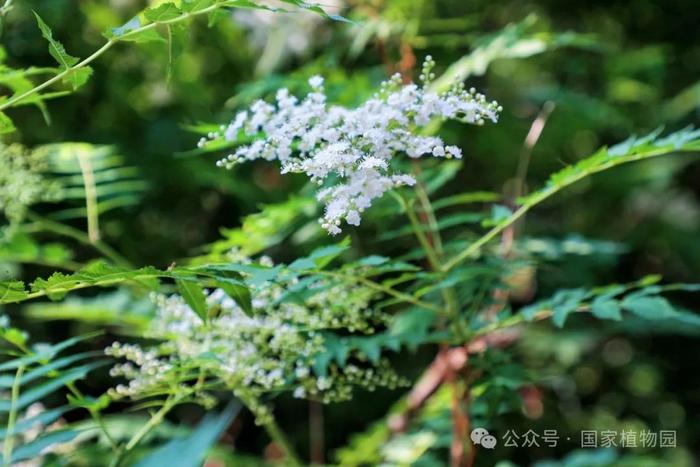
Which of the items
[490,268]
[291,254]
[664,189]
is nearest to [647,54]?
[664,189]

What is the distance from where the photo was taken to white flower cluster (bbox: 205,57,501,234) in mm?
952

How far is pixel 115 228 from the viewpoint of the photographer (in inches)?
103

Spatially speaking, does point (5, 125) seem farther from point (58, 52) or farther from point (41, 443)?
point (41, 443)

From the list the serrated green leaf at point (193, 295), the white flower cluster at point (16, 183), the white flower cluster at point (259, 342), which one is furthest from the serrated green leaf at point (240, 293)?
the white flower cluster at point (16, 183)

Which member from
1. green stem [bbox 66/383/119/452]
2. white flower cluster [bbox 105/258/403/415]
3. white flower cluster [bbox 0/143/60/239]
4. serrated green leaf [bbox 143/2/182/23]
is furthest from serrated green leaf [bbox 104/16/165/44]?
white flower cluster [bbox 0/143/60/239]

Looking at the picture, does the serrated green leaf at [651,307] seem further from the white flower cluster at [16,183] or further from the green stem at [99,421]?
the white flower cluster at [16,183]

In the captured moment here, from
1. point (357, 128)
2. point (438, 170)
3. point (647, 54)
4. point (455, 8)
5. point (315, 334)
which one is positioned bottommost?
point (315, 334)

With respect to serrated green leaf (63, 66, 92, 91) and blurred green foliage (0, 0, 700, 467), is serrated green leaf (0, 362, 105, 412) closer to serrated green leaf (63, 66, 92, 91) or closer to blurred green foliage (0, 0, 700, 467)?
serrated green leaf (63, 66, 92, 91)

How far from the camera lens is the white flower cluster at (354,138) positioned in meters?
0.95

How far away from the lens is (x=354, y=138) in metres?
0.98

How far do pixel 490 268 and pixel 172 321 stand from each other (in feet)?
1.81

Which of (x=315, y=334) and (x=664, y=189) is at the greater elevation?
(x=664, y=189)

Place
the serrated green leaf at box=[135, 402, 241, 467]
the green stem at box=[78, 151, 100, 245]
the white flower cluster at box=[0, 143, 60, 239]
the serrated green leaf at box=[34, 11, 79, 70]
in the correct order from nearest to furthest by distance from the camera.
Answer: the serrated green leaf at box=[135, 402, 241, 467]
the serrated green leaf at box=[34, 11, 79, 70]
the white flower cluster at box=[0, 143, 60, 239]
the green stem at box=[78, 151, 100, 245]

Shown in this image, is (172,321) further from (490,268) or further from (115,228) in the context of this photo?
(115,228)
